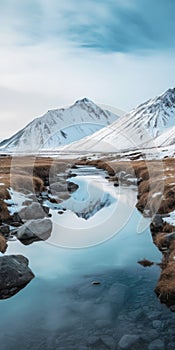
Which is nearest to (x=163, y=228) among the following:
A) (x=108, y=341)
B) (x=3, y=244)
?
(x=3, y=244)

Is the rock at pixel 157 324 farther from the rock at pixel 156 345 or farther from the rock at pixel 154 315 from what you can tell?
the rock at pixel 156 345

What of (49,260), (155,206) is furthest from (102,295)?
(155,206)

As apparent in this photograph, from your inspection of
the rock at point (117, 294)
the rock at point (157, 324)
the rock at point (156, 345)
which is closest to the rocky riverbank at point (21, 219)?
the rock at point (117, 294)

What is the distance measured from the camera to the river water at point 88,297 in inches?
479

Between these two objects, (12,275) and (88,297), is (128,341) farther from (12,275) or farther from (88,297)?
(12,275)

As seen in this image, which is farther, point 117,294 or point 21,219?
point 21,219

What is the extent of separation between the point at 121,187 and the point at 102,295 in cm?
3551

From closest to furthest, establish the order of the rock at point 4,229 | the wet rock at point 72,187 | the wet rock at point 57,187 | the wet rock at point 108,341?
1. the wet rock at point 108,341
2. the rock at point 4,229
3. the wet rock at point 57,187
4. the wet rock at point 72,187

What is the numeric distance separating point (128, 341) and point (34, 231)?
13560 mm

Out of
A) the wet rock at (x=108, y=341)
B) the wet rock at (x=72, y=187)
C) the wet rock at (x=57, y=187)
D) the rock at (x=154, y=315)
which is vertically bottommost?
the rock at (x=154, y=315)

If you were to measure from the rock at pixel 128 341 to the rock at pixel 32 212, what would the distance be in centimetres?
1736

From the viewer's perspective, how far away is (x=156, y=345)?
11.6 m

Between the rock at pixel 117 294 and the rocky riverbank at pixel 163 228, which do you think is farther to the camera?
the rocky riverbank at pixel 163 228

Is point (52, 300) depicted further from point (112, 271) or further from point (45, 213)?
point (45, 213)
